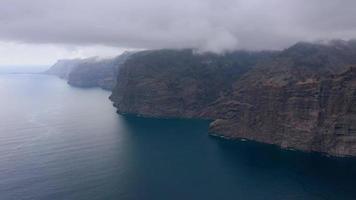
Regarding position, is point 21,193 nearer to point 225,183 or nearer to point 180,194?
point 180,194

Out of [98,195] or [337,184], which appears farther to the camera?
[337,184]

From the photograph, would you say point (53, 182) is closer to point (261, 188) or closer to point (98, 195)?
point (98, 195)

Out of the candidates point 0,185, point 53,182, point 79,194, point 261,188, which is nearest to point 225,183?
point 261,188

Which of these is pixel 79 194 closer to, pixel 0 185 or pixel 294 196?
pixel 0 185

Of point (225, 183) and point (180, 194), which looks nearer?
point (180, 194)

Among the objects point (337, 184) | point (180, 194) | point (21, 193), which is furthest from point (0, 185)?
point (337, 184)

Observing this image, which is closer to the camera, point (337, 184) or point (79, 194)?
point (79, 194)

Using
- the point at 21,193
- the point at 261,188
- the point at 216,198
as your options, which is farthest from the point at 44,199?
the point at 261,188
